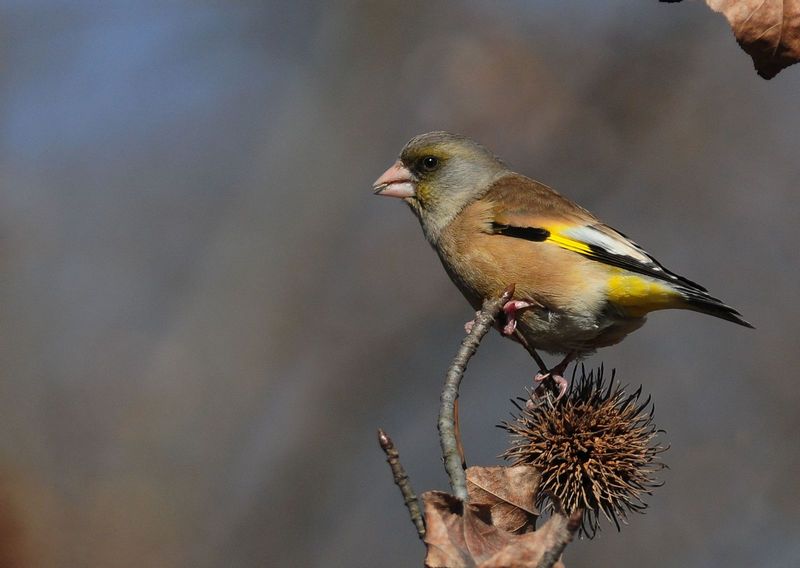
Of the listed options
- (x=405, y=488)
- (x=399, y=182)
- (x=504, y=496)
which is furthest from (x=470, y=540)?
(x=399, y=182)

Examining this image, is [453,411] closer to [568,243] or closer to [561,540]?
[561,540]

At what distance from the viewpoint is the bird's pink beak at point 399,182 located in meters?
5.39

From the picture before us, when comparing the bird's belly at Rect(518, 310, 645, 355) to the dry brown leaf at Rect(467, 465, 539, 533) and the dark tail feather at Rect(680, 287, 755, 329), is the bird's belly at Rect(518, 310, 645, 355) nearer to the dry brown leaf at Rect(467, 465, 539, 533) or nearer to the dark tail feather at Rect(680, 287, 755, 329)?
the dark tail feather at Rect(680, 287, 755, 329)

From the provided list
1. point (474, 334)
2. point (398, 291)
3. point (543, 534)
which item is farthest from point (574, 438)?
point (398, 291)

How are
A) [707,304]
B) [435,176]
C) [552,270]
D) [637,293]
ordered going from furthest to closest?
[435,176] < [552,270] < [637,293] < [707,304]

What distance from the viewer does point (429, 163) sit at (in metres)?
5.45

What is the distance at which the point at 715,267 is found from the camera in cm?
859

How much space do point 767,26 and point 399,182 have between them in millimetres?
3153

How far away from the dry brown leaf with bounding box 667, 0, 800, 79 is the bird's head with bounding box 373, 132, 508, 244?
289cm

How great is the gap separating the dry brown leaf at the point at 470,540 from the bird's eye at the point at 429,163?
10.7ft

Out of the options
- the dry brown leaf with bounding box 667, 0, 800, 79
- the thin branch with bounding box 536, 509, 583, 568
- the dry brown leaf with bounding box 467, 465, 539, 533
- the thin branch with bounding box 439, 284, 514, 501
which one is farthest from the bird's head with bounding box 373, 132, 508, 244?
the thin branch with bounding box 536, 509, 583, 568

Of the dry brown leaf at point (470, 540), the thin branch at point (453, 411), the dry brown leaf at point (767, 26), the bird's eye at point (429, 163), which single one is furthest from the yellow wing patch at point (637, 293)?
the dry brown leaf at point (470, 540)

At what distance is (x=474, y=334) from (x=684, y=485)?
603cm

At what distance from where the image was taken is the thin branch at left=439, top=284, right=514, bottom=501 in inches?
94.3
